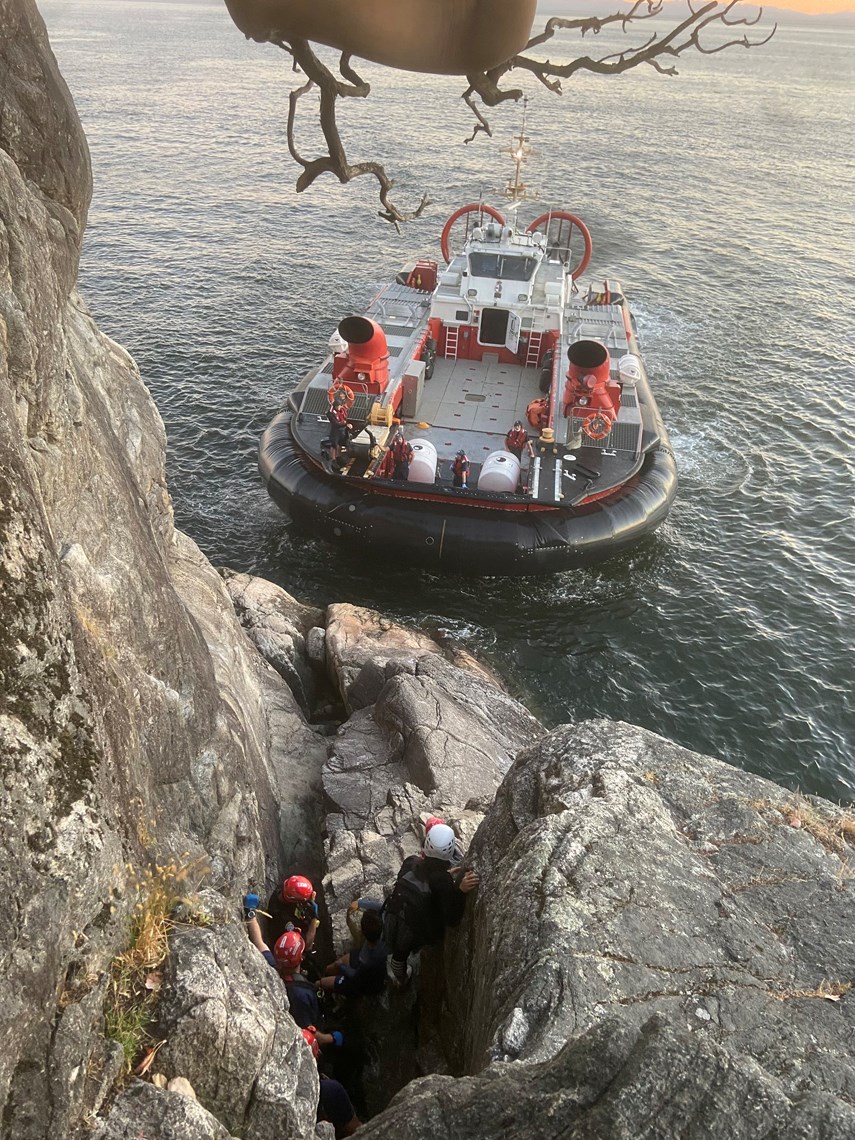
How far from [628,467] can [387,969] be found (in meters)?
13.3

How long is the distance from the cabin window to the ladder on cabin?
2.42 feet

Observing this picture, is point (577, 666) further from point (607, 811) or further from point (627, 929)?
point (627, 929)

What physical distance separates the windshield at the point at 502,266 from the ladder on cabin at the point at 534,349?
1.54 meters

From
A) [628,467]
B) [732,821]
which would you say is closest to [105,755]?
[732,821]

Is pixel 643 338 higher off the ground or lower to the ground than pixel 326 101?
lower

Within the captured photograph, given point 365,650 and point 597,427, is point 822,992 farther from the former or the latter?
point 597,427

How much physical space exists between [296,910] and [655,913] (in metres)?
3.19

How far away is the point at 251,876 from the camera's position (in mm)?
7508

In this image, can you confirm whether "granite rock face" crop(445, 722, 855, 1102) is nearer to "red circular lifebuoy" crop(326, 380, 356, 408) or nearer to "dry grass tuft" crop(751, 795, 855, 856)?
"dry grass tuft" crop(751, 795, 855, 856)

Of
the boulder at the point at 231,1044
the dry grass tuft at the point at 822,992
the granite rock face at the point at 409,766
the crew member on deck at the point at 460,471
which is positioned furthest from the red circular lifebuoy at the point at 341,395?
the dry grass tuft at the point at 822,992

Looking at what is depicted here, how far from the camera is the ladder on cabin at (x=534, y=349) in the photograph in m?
22.6

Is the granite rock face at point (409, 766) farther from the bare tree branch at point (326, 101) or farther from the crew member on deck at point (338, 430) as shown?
the bare tree branch at point (326, 101)

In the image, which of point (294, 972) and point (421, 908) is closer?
point (421, 908)

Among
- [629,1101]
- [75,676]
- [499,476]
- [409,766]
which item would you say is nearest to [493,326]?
[499,476]
